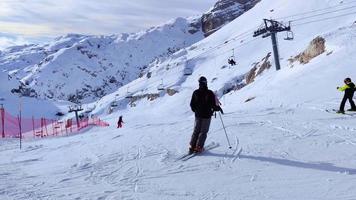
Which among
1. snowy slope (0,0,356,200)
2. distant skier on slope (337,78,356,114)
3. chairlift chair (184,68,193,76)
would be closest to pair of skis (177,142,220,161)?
snowy slope (0,0,356,200)

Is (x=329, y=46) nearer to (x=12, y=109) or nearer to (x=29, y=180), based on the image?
(x=29, y=180)

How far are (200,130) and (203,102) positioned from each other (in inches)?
28.5

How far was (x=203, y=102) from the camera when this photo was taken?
1172 centimetres

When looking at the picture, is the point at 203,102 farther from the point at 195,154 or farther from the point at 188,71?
the point at 188,71

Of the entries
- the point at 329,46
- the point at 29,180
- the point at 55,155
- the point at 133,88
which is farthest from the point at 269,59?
the point at 133,88

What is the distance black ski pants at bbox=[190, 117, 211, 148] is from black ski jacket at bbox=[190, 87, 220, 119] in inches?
5.0

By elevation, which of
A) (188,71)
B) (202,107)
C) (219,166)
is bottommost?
(219,166)

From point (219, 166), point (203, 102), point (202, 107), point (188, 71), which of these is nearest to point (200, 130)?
point (202, 107)

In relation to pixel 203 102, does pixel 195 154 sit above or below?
below

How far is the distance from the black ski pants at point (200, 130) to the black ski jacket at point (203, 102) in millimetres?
127

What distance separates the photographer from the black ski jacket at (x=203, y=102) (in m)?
11.7

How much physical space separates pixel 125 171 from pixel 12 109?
387 feet

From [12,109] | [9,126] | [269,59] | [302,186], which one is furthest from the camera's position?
[12,109]

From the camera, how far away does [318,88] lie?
93.4 ft
